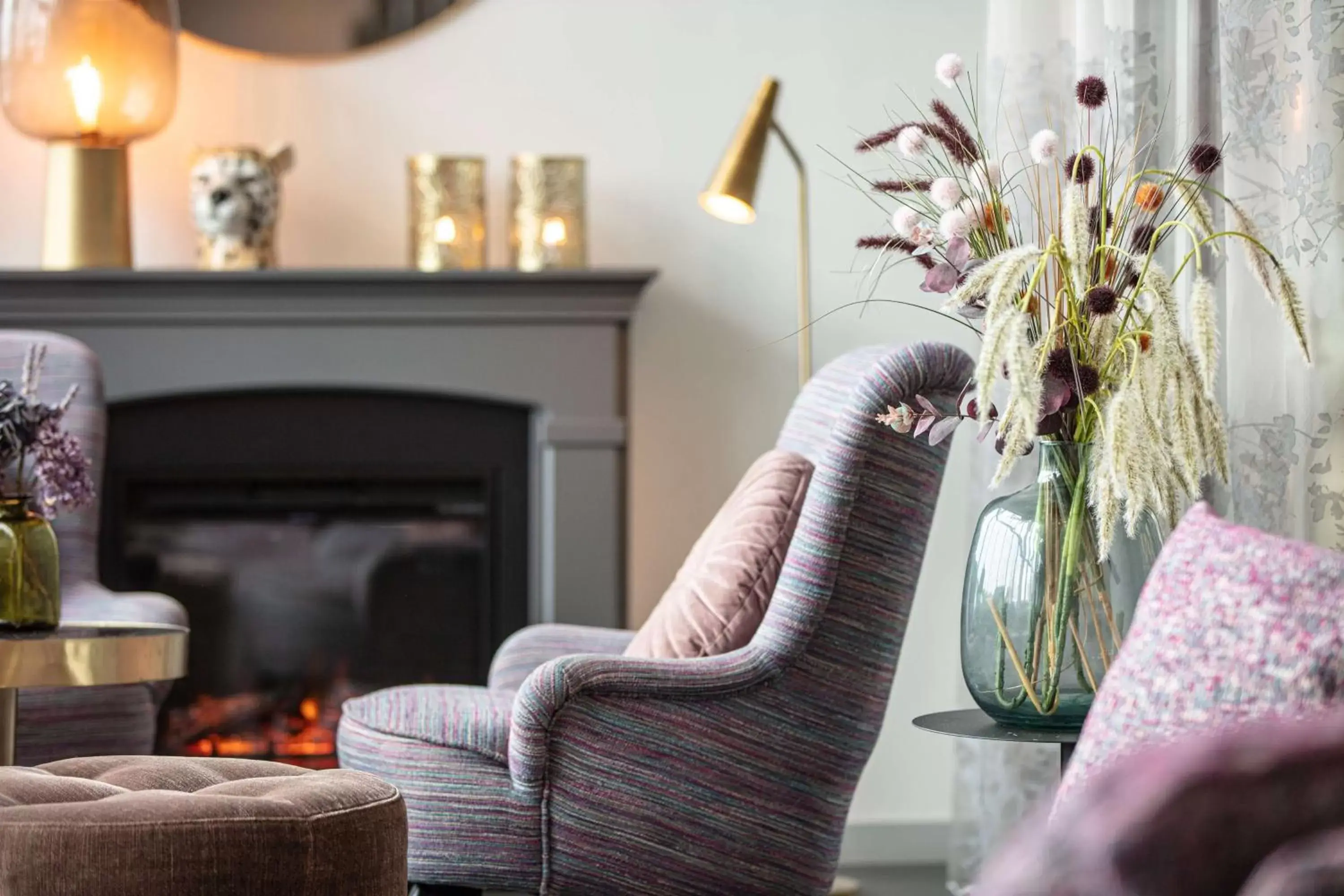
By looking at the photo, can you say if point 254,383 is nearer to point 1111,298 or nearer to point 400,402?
point 400,402

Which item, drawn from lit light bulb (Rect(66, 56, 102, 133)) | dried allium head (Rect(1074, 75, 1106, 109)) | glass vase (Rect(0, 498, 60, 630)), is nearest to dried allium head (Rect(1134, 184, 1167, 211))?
dried allium head (Rect(1074, 75, 1106, 109))

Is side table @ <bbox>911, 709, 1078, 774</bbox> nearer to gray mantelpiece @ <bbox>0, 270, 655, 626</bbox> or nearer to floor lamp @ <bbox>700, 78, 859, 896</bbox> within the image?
floor lamp @ <bbox>700, 78, 859, 896</bbox>

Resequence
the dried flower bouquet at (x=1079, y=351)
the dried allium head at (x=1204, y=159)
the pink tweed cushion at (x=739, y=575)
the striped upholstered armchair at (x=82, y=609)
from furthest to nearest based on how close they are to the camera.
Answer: the striped upholstered armchair at (x=82, y=609) → the pink tweed cushion at (x=739, y=575) → the dried allium head at (x=1204, y=159) → the dried flower bouquet at (x=1079, y=351)

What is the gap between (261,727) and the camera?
332 cm

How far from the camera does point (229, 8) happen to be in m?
3.31

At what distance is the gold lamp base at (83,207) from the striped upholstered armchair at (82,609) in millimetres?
164

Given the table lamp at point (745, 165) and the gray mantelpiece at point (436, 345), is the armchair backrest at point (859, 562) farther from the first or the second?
the gray mantelpiece at point (436, 345)

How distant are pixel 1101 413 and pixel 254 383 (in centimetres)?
196

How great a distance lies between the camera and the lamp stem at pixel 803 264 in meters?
3.10

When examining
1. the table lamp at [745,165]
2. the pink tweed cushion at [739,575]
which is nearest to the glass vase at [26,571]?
the pink tweed cushion at [739,575]

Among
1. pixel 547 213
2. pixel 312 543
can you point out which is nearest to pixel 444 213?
pixel 547 213

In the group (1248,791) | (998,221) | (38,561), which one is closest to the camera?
(1248,791)

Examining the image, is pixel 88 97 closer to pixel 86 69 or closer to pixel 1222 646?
pixel 86 69

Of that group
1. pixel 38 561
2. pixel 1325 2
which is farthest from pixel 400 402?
pixel 1325 2
